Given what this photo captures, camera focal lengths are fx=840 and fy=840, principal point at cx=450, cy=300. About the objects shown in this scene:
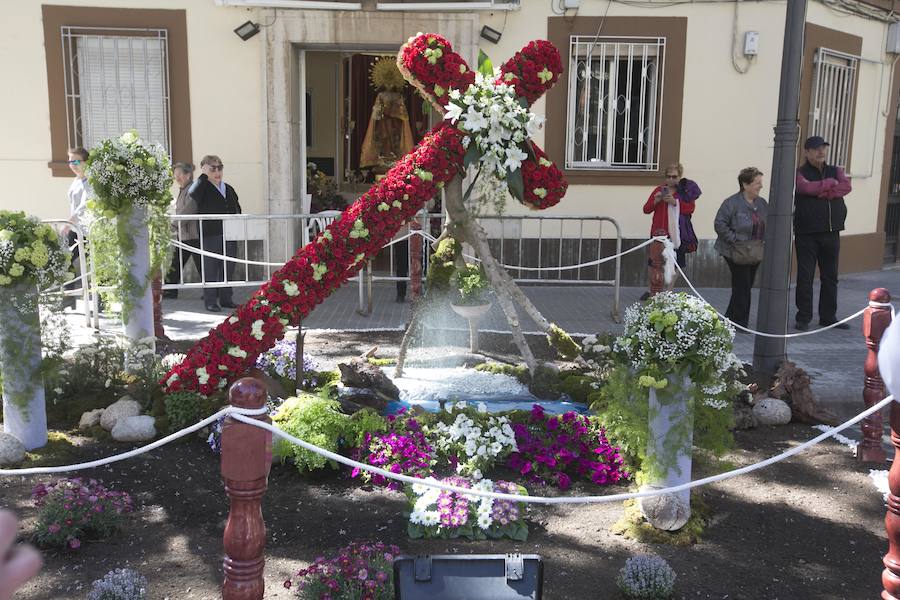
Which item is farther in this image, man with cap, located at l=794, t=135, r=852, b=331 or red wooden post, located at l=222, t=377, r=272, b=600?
man with cap, located at l=794, t=135, r=852, b=331

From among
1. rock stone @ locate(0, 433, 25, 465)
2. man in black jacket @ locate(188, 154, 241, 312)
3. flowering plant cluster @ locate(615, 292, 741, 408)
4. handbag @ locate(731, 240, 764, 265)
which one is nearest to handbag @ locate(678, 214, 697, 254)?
handbag @ locate(731, 240, 764, 265)

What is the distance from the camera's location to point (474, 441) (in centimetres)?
523

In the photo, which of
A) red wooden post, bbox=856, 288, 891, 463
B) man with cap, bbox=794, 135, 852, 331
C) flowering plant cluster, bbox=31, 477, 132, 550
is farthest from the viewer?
man with cap, bbox=794, 135, 852, 331

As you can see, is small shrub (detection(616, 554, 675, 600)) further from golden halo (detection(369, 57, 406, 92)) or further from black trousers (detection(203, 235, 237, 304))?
golden halo (detection(369, 57, 406, 92))

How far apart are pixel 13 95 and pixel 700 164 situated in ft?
31.2

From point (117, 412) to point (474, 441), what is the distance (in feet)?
8.21

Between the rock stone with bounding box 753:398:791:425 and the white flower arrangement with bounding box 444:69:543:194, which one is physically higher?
the white flower arrangement with bounding box 444:69:543:194

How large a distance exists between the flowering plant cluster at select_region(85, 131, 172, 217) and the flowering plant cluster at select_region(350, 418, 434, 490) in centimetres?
271

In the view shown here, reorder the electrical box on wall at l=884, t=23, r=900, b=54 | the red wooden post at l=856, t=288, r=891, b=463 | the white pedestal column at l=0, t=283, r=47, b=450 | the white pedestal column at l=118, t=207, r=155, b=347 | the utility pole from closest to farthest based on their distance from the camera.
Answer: the white pedestal column at l=0, t=283, r=47, b=450 < the red wooden post at l=856, t=288, r=891, b=463 < the white pedestal column at l=118, t=207, r=155, b=347 < the utility pole < the electrical box on wall at l=884, t=23, r=900, b=54

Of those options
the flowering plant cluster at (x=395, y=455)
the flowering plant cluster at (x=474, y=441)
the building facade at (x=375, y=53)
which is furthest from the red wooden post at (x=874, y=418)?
the building facade at (x=375, y=53)

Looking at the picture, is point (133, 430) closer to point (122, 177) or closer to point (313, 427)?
point (313, 427)

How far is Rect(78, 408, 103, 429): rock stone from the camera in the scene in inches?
229

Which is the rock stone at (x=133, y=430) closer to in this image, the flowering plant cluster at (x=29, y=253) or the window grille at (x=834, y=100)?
the flowering plant cluster at (x=29, y=253)

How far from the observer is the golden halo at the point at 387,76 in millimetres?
13938
